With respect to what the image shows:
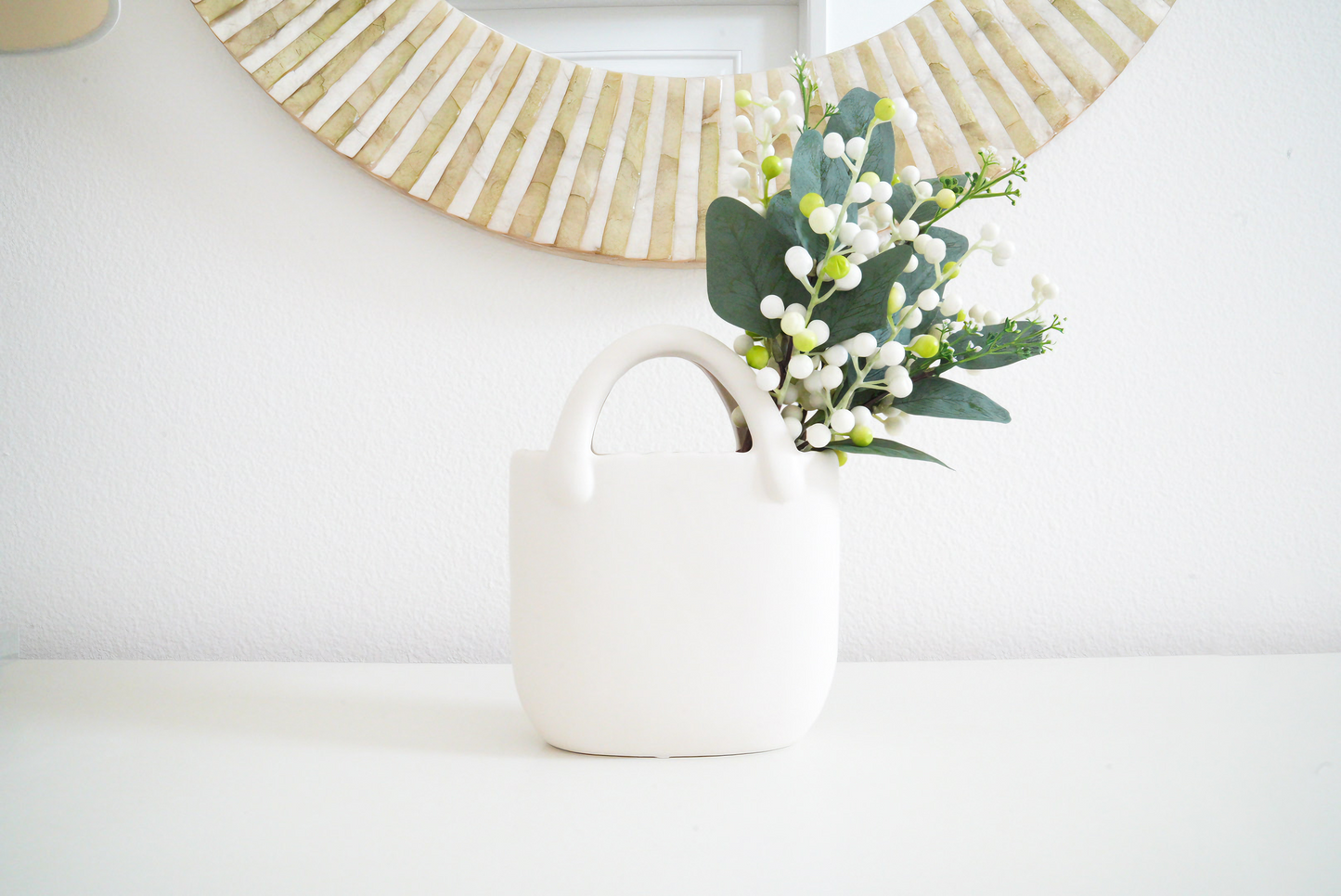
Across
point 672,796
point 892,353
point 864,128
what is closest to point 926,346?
point 892,353

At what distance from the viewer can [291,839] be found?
1.20 feet

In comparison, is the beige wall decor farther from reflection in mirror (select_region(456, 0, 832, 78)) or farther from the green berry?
the green berry

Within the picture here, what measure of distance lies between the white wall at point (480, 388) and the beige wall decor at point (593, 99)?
0.04 meters

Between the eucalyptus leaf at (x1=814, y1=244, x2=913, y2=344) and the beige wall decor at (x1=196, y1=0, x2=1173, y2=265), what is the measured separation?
0.85 feet

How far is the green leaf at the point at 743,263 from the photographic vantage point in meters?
0.45

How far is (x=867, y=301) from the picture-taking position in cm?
45

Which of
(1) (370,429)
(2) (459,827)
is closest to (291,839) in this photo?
(2) (459,827)

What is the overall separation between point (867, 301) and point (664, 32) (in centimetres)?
39

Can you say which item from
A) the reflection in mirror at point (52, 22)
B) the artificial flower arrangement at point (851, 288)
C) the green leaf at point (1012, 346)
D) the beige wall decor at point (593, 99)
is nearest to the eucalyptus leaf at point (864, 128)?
the artificial flower arrangement at point (851, 288)

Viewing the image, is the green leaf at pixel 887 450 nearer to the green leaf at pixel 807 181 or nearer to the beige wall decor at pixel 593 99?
the green leaf at pixel 807 181

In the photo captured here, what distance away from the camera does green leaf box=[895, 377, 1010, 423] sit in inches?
18.1

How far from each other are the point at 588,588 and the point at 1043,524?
1.62 ft

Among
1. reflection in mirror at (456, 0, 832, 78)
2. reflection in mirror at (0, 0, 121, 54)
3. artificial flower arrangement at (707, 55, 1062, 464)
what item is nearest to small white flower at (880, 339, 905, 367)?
artificial flower arrangement at (707, 55, 1062, 464)

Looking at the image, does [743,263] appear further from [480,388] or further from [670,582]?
[480,388]
